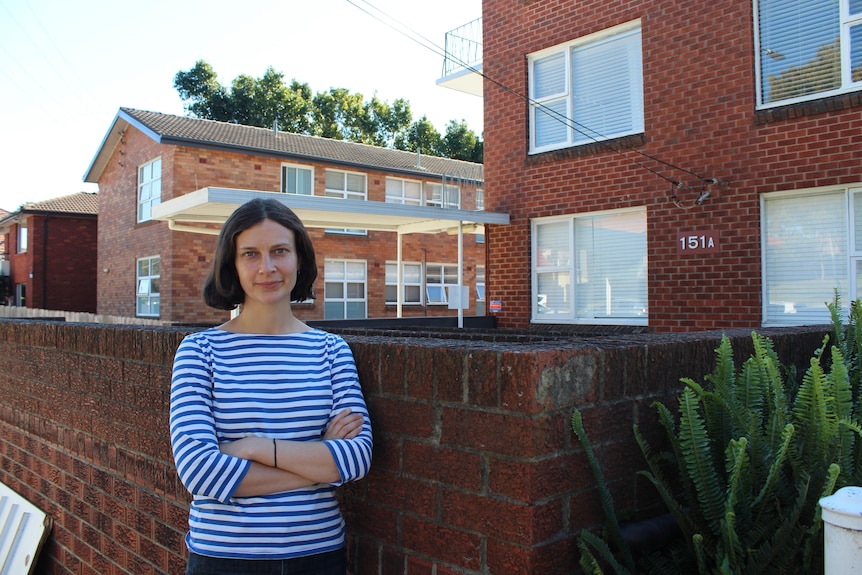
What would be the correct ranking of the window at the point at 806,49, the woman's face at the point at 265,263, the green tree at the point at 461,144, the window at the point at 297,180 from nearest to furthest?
the woman's face at the point at 265,263 < the window at the point at 806,49 < the window at the point at 297,180 < the green tree at the point at 461,144

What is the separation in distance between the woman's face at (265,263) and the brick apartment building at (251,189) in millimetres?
16255

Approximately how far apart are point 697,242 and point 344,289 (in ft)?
53.0

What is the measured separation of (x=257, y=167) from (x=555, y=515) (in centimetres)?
2182

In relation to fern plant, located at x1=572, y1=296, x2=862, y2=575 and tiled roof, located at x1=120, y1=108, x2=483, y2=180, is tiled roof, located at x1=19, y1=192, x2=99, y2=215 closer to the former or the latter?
tiled roof, located at x1=120, y1=108, x2=483, y2=180

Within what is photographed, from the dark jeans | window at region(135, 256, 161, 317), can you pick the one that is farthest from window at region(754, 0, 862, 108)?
window at region(135, 256, 161, 317)

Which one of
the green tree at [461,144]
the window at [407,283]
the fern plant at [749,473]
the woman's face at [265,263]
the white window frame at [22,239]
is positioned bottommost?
the fern plant at [749,473]

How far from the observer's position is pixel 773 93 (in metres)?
8.97

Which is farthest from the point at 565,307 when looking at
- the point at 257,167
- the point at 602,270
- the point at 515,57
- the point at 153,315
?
the point at 153,315

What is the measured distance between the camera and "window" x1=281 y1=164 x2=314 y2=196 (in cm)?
2319

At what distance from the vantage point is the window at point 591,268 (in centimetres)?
1047

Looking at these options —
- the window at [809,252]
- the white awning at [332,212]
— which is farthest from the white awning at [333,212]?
the window at [809,252]

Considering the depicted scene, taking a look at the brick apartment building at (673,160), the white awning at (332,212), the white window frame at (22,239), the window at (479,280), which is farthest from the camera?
the white window frame at (22,239)

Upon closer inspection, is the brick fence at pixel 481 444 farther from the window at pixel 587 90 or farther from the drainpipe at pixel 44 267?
the drainpipe at pixel 44 267

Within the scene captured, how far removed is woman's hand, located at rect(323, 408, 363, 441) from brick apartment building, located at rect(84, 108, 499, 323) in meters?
16.5
